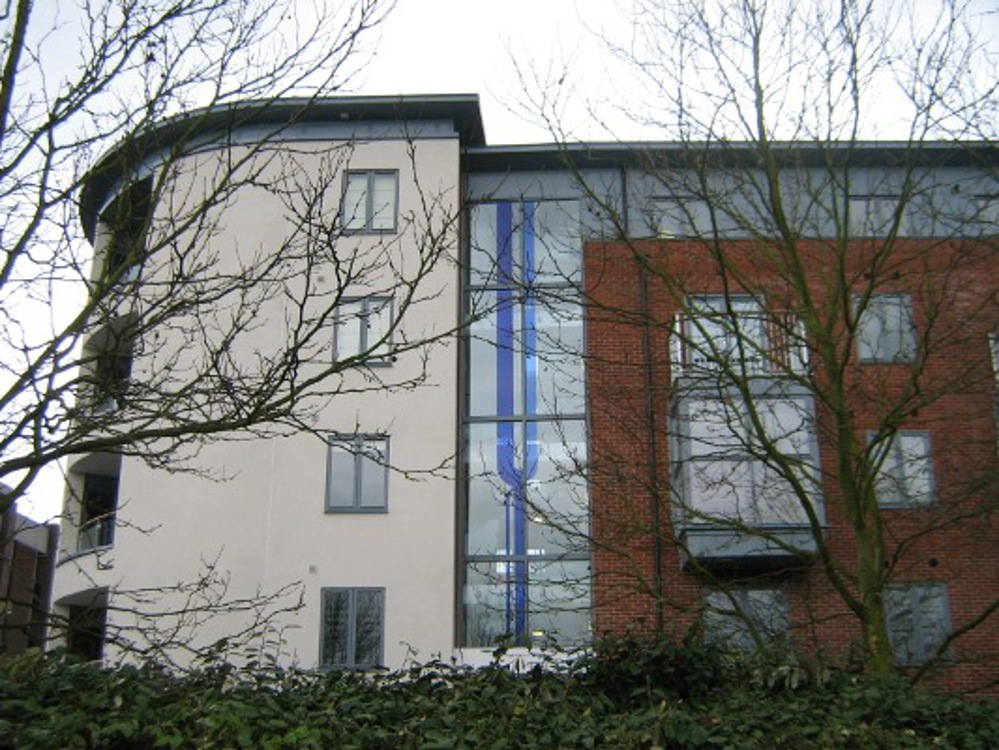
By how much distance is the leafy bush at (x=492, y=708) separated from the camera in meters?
6.36

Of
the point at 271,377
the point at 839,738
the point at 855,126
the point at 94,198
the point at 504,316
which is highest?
the point at 504,316

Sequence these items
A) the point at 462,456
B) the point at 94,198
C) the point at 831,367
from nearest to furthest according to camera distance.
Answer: the point at 94,198, the point at 831,367, the point at 462,456

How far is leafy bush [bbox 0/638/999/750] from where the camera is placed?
20.9 ft

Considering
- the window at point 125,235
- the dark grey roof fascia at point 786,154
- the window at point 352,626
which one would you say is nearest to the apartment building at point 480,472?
the window at point 352,626

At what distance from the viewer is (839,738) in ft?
22.9

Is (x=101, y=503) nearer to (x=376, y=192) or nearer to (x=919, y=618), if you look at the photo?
(x=376, y=192)

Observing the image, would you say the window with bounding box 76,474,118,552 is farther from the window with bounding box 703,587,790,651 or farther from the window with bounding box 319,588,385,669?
the window with bounding box 703,587,790,651

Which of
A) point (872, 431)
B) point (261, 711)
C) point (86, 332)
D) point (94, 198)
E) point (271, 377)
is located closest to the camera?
point (261, 711)

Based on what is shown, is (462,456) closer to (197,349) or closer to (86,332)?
(197,349)

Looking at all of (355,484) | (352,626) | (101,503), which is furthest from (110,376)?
(101,503)

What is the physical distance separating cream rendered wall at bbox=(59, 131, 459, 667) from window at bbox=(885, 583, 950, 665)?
285 inches

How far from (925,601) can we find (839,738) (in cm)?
1477

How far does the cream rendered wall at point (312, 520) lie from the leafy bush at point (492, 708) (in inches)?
482

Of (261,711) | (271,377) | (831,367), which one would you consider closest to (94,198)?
(271,377)
